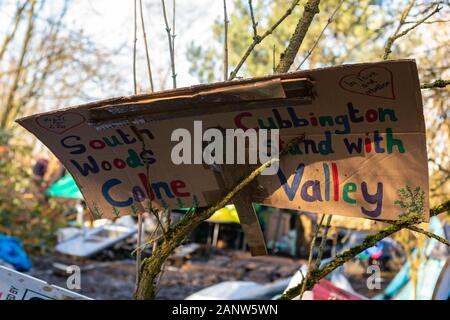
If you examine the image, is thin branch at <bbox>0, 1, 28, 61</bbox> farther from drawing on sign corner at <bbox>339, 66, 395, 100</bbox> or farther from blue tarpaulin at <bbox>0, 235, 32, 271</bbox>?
drawing on sign corner at <bbox>339, 66, 395, 100</bbox>

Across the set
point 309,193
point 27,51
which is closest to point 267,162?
point 309,193

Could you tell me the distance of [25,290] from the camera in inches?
88.9

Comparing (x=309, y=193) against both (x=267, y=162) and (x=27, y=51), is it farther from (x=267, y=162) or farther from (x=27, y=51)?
(x=27, y=51)

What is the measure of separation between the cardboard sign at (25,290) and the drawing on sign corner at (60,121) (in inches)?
24.9

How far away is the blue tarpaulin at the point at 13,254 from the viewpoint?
10.9 meters

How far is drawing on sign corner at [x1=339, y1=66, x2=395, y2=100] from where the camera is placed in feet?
5.36

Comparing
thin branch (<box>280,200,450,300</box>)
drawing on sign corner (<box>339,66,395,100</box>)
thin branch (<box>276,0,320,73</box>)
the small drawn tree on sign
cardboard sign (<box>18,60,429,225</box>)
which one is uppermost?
thin branch (<box>276,0,320,73</box>)

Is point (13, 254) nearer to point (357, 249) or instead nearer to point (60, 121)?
point (60, 121)

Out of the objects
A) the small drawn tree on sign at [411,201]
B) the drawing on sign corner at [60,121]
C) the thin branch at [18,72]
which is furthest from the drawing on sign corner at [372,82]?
the thin branch at [18,72]

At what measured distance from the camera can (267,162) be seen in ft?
6.46

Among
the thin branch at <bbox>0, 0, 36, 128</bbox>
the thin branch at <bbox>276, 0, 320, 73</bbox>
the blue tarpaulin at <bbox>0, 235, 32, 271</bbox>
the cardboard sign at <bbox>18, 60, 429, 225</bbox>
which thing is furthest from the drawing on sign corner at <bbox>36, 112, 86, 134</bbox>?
the thin branch at <bbox>0, 0, 36, 128</bbox>

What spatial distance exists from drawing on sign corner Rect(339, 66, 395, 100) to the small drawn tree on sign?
0.32 m

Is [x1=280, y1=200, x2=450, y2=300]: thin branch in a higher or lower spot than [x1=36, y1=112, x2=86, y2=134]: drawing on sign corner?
lower
